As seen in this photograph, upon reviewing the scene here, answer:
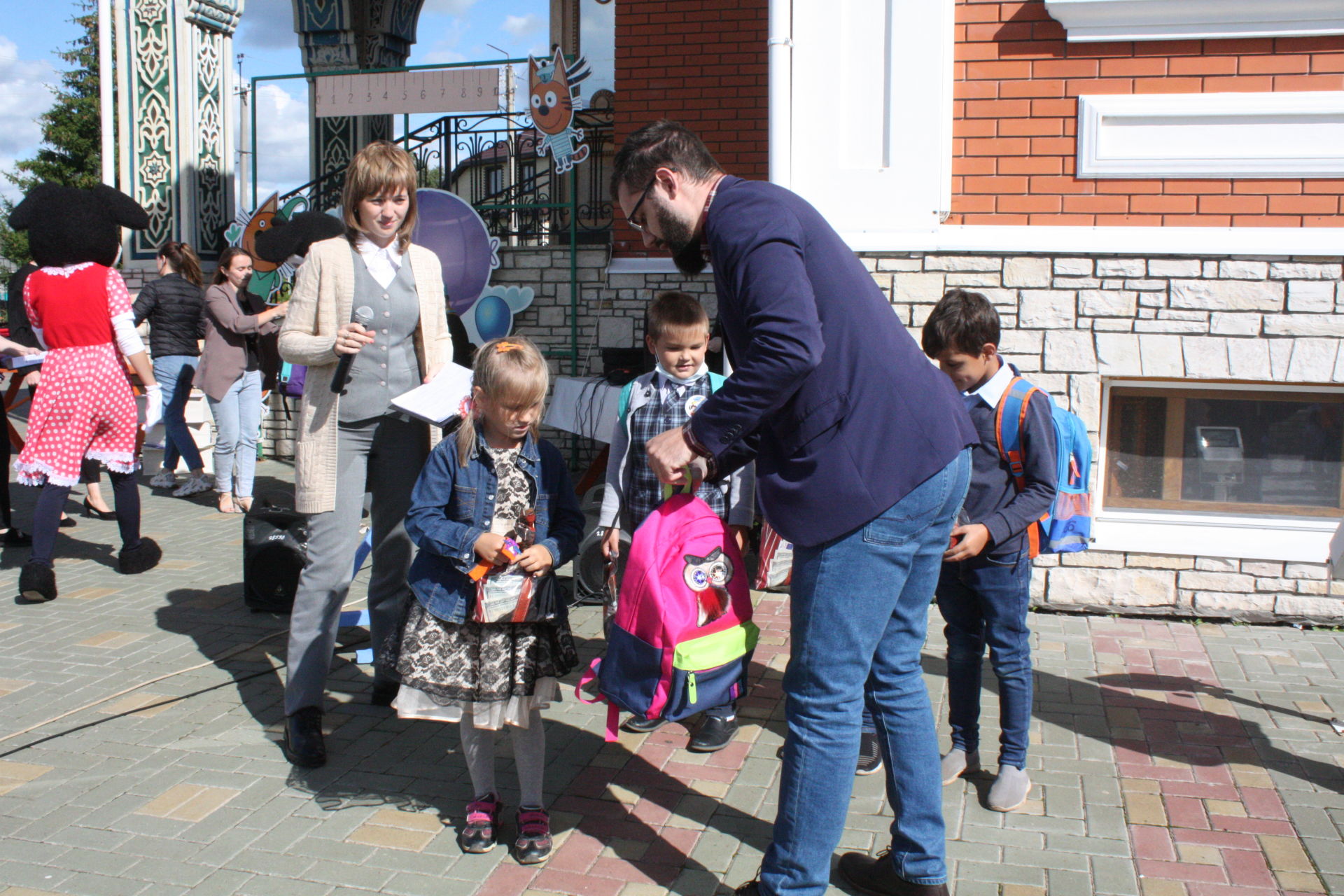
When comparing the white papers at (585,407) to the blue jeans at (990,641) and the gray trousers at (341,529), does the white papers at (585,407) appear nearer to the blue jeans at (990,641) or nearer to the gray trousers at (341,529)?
the gray trousers at (341,529)

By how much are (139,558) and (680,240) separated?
4.94m

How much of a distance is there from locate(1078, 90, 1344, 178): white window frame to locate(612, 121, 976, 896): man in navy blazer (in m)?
3.24

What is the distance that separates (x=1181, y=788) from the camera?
3527mm

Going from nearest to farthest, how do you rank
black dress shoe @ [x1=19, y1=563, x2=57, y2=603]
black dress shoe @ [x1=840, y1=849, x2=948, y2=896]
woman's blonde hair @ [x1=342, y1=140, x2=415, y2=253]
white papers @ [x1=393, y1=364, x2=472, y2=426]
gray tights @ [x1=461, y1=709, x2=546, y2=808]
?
black dress shoe @ [x1=840, y1=849, x2=948, y2=896] → gray tights @ [x1=461, y1=709, x2=546, y2=808] → white papers @ [x1=393, y1=364, x2=472, y2=426] → woman's blonde hair @ [x1=342, y1=140, x2=415, y2=253] → black dress shoe @ [x1=19, y1=563, x2=57, y2=603]

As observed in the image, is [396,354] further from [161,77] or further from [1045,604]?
[161,77]

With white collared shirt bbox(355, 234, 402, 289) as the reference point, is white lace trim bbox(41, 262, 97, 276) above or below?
above

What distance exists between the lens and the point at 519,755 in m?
3.11

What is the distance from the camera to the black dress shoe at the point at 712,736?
382cm

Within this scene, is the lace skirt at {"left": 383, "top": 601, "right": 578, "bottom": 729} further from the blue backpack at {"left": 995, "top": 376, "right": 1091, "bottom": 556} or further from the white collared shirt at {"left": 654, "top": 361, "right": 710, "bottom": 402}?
the blue backpack at {"left": 995, "top": 376, "right": 1091, "bottom": 556}

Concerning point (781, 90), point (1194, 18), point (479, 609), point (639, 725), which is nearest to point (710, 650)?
point (479, 609)

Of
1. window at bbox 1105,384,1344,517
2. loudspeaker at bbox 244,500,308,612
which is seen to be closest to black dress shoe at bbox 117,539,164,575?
loudspeaker at bbox 244,500,308,612

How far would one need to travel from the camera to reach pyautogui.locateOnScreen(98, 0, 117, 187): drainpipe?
10.7 meters

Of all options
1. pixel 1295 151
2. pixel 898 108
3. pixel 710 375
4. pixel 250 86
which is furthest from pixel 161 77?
pixel 1295 151

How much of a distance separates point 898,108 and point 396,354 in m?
2.87
